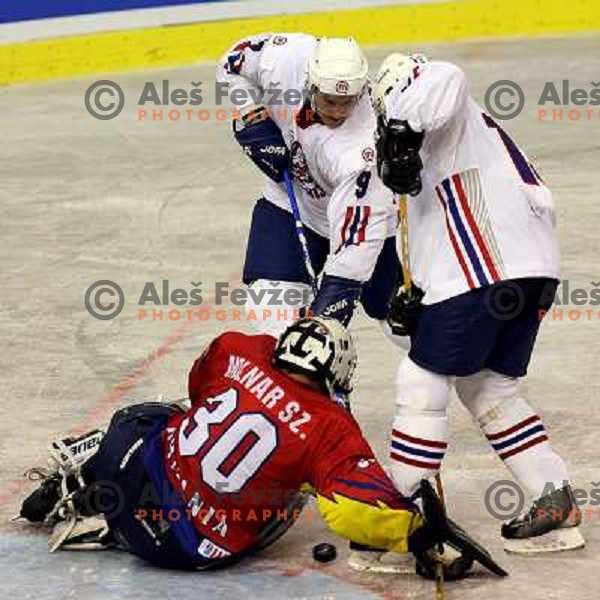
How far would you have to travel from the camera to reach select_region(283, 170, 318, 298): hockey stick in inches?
246

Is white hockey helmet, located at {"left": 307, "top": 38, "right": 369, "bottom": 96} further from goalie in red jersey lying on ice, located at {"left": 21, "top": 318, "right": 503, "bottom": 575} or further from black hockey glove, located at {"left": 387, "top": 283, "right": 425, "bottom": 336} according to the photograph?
goalie in red jersey lying on ice, located at {"left": 21, "top": 318, "right": 503, "bottom": 575}

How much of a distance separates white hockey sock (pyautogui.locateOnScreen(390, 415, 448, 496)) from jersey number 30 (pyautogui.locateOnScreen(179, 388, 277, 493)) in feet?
1.43

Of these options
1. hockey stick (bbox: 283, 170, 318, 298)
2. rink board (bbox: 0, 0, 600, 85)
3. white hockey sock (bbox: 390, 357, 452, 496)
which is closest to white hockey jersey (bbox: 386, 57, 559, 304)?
white hockey sock (bbox: 390, 357, 452, 496)

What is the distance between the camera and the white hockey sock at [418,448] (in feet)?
16.7

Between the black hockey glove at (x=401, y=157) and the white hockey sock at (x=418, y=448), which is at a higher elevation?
the black hockey glove at (x=401, y=157)

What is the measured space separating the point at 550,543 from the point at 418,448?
513 mm

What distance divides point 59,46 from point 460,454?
7303 mm

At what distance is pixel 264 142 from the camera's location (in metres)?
6.27

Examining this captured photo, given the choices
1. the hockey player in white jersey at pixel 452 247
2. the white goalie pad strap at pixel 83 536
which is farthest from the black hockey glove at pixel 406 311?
the white goalie pad strap at pixel 83 536

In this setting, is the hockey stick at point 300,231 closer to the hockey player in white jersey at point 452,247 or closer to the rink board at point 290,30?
the hockey player in white jersey at point 452,247

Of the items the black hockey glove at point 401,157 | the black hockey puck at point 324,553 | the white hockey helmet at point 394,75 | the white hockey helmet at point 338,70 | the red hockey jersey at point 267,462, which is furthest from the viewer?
the white hockey helmet at point 338,70

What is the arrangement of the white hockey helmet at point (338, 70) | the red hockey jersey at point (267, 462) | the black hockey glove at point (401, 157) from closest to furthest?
the red hockey jersey at point (267, 462) < the black hockey glove at point (401, 157) < the white hockey helmet at point (338, 70)

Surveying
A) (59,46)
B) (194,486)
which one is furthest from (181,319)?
(59,46)

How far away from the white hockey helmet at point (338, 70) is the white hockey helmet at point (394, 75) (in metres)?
0.43
